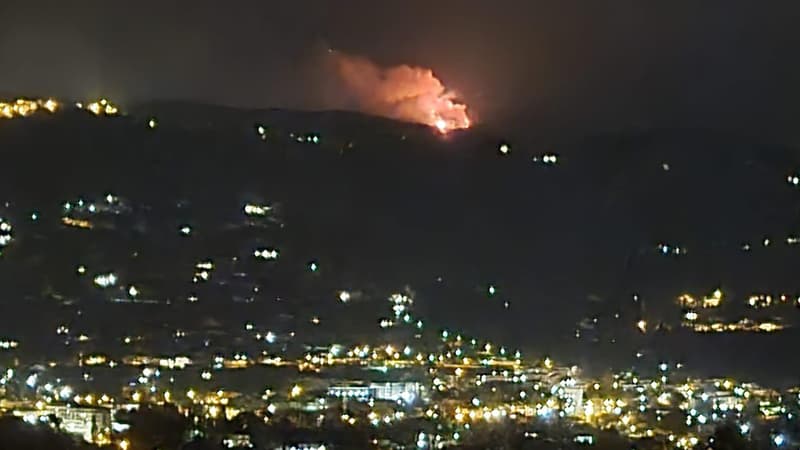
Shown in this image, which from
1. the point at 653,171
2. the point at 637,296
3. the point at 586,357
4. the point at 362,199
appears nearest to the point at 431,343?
the point at 586,357

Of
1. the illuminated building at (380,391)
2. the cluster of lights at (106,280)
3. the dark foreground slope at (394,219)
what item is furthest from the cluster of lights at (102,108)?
the illuminated building at (380,391)

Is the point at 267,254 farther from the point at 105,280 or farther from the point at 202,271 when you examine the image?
the point at 105,280

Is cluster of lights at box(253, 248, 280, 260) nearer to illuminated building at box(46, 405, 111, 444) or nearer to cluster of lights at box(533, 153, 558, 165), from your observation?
cluster of lights at box(533, 153, 558, 165)

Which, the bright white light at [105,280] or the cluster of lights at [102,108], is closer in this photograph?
the bright white light at [105,280]

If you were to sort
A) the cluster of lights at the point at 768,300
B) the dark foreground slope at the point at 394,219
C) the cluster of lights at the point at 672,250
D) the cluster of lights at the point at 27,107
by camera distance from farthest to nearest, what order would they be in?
the cluster of lights at the point at 27,107 < the cluster of lights at the point at 672,250 < the cluster of lights at the point at 768,300 < the dark foreground slope at the point at 394,219

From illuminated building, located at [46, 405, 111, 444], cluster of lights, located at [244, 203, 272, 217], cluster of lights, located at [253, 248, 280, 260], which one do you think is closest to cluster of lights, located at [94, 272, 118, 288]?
cluster of lights, located at [253, 248, 280, 260]

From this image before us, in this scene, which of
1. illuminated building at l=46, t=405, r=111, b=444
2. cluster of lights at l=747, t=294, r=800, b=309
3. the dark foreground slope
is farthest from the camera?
cluster of lights at l=747, t=294, r=800, b=309

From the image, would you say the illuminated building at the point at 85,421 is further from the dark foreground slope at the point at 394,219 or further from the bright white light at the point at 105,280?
the bright white light at the point at 105,280

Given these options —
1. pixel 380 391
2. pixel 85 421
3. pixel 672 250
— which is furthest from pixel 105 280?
pixel 672 250
